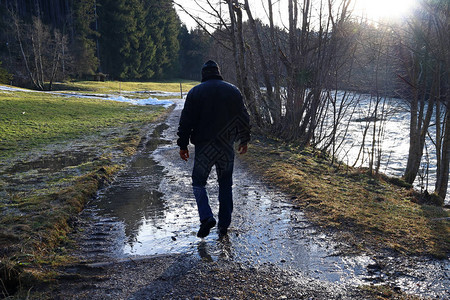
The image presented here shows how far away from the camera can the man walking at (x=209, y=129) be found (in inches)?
153

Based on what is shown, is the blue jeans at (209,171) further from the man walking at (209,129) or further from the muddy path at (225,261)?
the muddy path at (225,261)

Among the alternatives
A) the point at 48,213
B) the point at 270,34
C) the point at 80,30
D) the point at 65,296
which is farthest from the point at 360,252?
the point at 80,30

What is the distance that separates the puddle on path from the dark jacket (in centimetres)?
113

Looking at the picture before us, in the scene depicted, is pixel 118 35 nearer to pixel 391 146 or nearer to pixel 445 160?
pixel 391 146

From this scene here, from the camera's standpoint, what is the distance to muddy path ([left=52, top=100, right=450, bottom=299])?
300cm

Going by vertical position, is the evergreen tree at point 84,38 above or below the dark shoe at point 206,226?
above

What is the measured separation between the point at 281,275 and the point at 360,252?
999mm

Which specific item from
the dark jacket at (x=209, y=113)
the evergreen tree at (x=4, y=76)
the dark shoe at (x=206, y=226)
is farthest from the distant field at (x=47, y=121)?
the evergreen tree at (x=4, y=76)

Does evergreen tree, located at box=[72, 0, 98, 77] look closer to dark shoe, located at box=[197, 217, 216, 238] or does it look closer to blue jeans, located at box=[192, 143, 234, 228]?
blue jeans, located at box=[192, 143, 234, 228]

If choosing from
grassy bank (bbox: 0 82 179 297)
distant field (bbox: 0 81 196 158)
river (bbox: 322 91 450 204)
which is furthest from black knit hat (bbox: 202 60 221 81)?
river (bbox: 322 91 450 204)

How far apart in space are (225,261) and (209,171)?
1.02 meters

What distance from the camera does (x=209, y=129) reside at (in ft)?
12.8

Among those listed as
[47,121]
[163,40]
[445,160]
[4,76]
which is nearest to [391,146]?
[445,160]

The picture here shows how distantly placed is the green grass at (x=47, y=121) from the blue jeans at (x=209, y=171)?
785 centimetres
